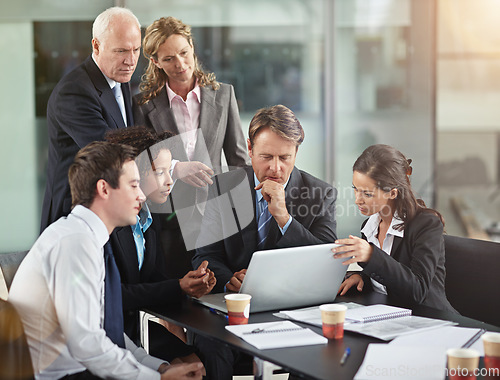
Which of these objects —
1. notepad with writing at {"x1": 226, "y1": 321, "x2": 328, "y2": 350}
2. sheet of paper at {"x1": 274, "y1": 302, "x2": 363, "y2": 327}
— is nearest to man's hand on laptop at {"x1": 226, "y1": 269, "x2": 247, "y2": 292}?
sheet of paper at {"x1": 274, "y1": 302, "x2": 363, "y2": 327}

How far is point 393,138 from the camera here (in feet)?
16.1

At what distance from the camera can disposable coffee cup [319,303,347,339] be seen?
1.73 meters

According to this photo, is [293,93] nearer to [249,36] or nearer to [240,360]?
[249,36]

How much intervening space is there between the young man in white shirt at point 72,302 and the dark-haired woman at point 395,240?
28.2 inches

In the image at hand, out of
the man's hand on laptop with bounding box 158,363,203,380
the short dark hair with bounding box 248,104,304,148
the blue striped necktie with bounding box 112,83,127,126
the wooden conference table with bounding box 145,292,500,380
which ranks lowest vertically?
the man's hand on laptop with bounding box 158,363,203,380

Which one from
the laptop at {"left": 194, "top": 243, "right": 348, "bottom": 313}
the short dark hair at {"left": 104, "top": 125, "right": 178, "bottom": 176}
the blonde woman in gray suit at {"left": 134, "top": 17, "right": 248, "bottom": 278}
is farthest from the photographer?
the blonde woman in gray suit at {"left": 134, "top": 17, "right": 248, "bottom": 278}

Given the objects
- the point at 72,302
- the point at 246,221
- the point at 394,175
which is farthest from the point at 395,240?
the point at 72,302

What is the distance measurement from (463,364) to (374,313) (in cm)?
57

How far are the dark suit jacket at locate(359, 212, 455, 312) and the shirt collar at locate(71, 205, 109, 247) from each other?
32.4 inches

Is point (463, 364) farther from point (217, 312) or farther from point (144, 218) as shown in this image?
point (144, 218)

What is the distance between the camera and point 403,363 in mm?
1478

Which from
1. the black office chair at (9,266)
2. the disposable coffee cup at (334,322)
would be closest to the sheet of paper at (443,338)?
the disposable coffee cup at (334,322)

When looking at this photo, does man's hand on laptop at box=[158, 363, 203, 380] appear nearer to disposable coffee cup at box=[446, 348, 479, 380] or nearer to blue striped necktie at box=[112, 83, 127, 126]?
disposable coffee cup at box=[446, 348, 479, 380]

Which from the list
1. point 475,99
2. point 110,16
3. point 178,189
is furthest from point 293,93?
point 110,16
